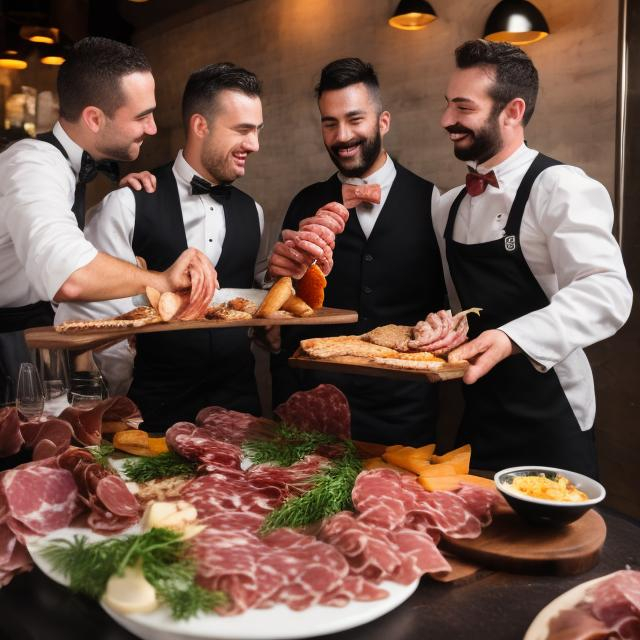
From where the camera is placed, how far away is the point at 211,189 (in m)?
3.04

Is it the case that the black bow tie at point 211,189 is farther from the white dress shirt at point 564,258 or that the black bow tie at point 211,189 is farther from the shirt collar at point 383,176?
the white dress shirt at point 564,258

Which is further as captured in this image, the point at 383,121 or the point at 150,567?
the point at 383,121

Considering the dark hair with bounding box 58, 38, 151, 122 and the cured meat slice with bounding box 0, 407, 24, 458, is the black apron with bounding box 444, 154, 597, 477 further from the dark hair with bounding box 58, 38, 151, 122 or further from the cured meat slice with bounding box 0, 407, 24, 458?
the cured meat slice with bounding box 0, 407, 24, 458

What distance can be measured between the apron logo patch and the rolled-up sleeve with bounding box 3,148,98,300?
1.30m

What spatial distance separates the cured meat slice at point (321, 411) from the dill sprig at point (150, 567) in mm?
785

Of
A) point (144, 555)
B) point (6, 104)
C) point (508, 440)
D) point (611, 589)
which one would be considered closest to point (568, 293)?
point (508, 440)

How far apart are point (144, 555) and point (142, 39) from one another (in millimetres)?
5545

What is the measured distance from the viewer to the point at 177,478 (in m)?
1.72

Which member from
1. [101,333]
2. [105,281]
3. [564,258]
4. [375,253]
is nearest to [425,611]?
[101,333]

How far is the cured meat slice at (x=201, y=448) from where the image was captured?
174cm

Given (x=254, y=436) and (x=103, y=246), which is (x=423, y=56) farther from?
(x=254, y=436)

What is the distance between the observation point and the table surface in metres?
1.17

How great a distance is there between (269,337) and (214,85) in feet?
3.80

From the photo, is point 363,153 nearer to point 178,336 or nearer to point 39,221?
point 178,336
